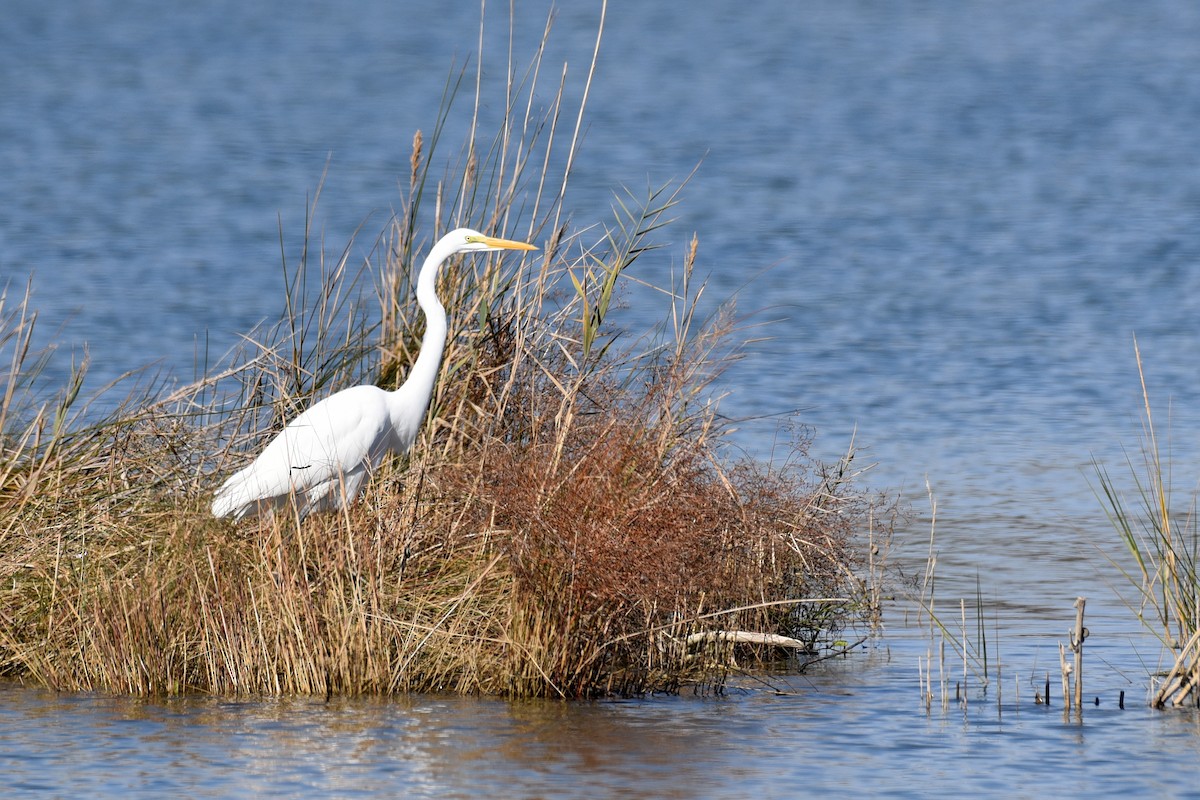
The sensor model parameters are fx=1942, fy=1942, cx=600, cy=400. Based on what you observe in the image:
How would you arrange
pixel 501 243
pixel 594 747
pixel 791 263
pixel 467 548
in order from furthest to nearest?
pixel 791 263, pixel 501 243, pixel 467 548, pixel 594 747

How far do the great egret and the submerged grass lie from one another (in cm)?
12

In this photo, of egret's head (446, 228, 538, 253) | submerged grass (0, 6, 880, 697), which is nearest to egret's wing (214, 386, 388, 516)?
submerged grass (0, 6, 880, 697)

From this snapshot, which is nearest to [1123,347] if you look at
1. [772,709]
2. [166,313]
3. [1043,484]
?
[1043,484]

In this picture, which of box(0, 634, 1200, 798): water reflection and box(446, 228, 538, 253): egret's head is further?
box(446, 228, 538, 253): egret's head

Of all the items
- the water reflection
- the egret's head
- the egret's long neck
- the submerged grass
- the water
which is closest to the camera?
the water reflection

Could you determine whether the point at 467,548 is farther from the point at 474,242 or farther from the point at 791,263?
the point at 791,263

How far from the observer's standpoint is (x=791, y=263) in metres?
19.1

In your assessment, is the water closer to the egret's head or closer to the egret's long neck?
the egret's head

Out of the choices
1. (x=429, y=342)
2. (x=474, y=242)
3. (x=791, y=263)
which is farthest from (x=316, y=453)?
(x=791, y=263)

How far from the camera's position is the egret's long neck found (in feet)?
22.1

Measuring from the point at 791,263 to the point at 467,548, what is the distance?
1301 cm

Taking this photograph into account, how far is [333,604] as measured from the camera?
6.07m

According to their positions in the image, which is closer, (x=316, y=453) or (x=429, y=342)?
(x=316, y=453)

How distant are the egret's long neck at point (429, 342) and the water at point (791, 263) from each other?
118 cm
